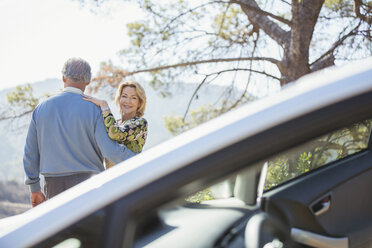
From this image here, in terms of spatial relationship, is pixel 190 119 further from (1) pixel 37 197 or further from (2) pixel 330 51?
(1) pixel 37 197

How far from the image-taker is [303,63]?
7102 millimetres

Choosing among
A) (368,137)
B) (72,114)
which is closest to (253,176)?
(368,137)

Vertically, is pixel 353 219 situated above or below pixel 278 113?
below

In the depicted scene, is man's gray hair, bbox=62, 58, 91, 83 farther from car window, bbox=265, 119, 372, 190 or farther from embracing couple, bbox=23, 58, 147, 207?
car window, bbox=265, 119, 372, 190

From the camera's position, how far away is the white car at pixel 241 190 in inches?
35.6

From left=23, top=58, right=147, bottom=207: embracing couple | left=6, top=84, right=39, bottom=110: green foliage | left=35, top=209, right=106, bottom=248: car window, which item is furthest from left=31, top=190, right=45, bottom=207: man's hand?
left=6, top=84, right=39, bottom=110: green foliage

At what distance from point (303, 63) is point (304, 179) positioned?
6292 mm

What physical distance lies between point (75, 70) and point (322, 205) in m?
2.09

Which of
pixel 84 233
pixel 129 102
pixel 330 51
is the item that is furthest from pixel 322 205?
→ pixel 330 51

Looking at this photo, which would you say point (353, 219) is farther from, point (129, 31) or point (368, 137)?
point (129, 31)

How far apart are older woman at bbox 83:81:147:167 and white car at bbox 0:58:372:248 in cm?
177

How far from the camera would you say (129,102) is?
127 inches

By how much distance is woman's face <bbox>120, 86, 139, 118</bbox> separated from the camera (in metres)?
3.23

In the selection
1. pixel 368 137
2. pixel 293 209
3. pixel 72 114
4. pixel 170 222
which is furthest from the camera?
pixel 72 114
